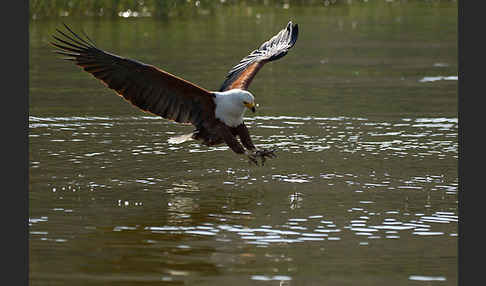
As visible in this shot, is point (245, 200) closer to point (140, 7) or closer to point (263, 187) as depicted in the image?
point (263, 187)

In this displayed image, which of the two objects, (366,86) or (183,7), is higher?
(183,7)

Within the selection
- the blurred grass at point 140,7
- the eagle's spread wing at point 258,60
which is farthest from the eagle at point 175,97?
the blurred grass at point 140,7

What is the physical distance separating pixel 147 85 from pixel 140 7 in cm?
2447

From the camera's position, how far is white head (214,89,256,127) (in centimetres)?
1025

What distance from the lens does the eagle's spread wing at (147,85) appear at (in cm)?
1015

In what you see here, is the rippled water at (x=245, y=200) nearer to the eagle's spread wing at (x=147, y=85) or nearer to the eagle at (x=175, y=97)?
the eagle at (x=175, y=97)

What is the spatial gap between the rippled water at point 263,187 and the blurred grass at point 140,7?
35.2 feet

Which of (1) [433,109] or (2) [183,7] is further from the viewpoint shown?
(2) [183,7]

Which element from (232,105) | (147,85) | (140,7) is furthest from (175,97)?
(140,7)

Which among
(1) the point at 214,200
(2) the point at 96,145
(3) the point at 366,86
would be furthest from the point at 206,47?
(1) the point at 214,200

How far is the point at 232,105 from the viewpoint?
34.0ft

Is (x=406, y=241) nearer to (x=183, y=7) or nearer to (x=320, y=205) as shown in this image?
(x=320, y=205)

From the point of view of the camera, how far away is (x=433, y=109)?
15.5 meters
